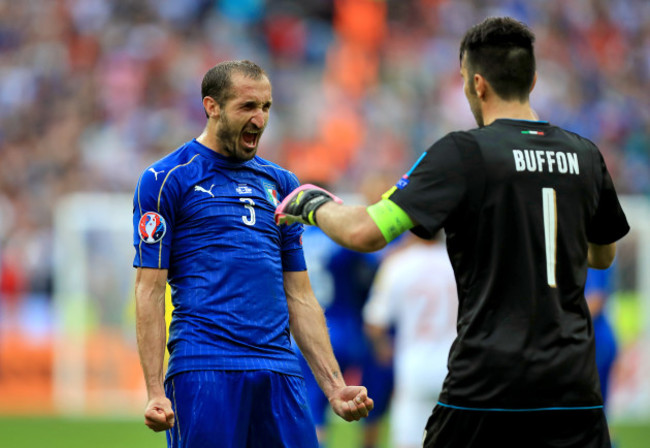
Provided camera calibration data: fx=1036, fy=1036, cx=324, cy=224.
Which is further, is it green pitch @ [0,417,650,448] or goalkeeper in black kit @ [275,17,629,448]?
green pitch @ [0,417,650,448]

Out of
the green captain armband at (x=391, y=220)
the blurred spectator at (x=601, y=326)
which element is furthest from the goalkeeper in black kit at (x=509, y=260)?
the blurred spectator at (x=601, y=326)

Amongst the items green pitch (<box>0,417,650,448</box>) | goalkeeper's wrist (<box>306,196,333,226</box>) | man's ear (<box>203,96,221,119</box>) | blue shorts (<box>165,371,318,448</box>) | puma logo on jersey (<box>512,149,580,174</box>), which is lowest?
green pitch (<box>0,417,650,448</box>)

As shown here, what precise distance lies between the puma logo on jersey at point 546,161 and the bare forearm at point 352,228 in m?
0.59

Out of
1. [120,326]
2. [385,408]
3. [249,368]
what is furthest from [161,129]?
[249,368]

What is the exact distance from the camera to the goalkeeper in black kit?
383 cm

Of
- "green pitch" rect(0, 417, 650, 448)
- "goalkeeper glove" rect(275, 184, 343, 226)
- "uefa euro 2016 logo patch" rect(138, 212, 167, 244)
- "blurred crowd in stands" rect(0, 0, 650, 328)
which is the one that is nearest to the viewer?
"goalkeeper glove" rect(275, 184, 343, 226)

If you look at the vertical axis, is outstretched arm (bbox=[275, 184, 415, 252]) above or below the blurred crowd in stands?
below

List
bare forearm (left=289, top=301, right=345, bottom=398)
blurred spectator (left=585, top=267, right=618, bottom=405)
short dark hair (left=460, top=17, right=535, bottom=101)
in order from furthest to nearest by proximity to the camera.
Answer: blurred spectator (left=585, top=267, right=618, bottom=405) < bare forearm (left=289, top=301, right=345, bottom=398) < short dark hair (left=460, top=17, right=535, bottom=101)

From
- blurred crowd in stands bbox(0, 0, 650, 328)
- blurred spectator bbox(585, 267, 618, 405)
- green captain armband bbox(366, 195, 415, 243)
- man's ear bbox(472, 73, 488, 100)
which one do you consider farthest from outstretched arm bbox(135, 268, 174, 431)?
blurred crowd in stands bbox(0, 0, 650, 328)

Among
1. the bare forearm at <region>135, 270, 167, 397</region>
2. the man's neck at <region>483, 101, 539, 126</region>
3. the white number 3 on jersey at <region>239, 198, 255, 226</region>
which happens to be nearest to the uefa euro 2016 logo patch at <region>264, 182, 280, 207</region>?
the white number 3 on jersey at <region>239, 198, 255, 226</region>

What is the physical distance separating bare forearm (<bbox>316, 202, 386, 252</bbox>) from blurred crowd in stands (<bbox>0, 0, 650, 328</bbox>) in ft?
46.6

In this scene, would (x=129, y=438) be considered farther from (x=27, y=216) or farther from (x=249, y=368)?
(x=249, y=368)

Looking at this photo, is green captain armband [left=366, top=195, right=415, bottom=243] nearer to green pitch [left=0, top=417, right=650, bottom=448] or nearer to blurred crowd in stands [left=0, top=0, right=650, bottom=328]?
green pitch [left=0, top=417, right=650, bottom=448]

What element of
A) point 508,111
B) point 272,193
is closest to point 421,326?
point 272,193
